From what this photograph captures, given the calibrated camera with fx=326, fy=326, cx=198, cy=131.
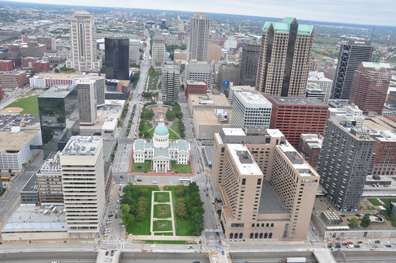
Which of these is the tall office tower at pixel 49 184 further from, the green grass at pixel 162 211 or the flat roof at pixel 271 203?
the flat roof at pixel 271 203

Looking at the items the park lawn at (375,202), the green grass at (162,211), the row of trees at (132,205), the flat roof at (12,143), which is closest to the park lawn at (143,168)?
the row of trees at (132,205)

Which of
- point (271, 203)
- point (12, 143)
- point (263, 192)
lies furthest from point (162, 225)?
point (12, 143)

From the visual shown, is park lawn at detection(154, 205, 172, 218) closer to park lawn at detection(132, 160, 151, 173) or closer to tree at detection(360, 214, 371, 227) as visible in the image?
park lawn at detection(132, 160, 151, 173)

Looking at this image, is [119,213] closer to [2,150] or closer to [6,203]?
[6,203]

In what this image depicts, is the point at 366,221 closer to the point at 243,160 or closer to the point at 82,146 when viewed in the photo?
Result: the point at 243,160

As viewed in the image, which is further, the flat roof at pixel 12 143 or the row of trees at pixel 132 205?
the flat roof at pixel 12 143

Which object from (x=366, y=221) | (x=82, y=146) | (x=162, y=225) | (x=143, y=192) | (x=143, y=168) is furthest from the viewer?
(x=143, y=168)

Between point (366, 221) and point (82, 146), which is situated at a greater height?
point (82, 146)
